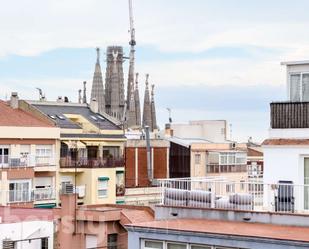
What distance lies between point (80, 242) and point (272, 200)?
6103mm

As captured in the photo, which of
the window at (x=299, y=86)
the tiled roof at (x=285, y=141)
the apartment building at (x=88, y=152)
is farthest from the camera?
the apartment building at (x=88, y=152)

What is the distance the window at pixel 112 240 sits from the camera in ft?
67.7

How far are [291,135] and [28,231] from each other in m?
8.70

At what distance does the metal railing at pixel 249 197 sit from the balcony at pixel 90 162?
1487 inches

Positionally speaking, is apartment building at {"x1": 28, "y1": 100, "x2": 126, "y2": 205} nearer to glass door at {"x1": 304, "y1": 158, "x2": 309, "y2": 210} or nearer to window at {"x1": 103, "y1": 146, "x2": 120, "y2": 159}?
window at {"x1": 103, "y1": 146, "x2": 120, "y2": 159}

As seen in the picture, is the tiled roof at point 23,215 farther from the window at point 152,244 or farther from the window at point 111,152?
the window at point 111,152

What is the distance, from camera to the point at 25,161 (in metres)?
51.5

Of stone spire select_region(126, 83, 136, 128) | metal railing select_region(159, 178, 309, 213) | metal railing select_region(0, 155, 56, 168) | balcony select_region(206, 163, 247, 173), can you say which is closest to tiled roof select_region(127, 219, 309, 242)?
metal railing select_region(159, 178, 309, 213)

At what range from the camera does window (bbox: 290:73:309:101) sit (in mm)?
17859

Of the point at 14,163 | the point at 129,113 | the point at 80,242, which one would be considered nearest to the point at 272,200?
the point at 80,242

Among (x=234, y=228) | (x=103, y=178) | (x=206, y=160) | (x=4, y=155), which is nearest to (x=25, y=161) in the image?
(x=4, y=155)

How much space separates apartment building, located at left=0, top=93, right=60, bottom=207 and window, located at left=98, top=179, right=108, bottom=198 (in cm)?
383

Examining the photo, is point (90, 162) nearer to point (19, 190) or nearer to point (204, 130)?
point (19, 190)

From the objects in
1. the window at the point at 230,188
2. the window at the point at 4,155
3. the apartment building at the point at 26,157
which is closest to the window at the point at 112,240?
the window at the point at 230,188
